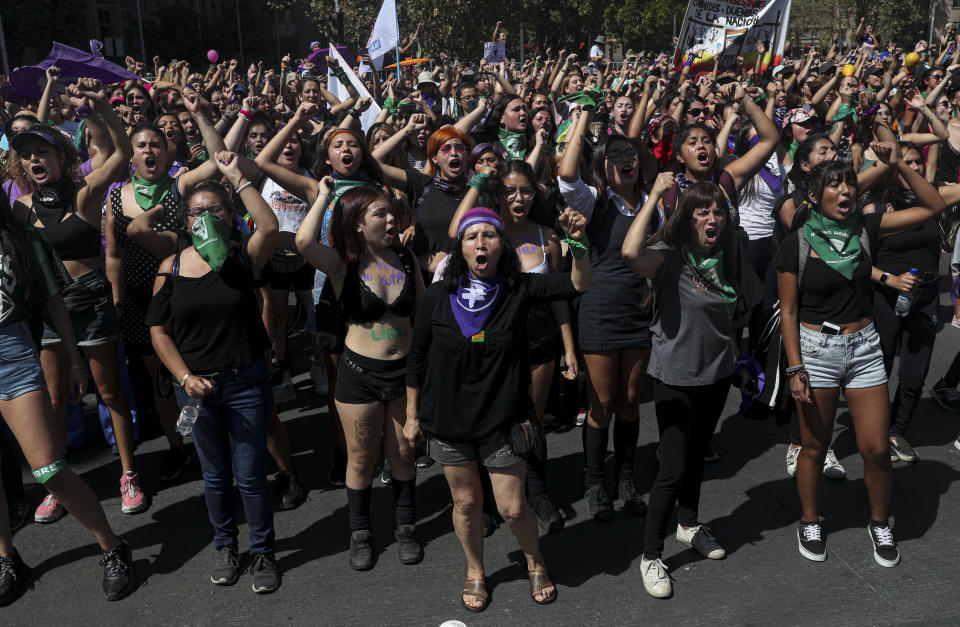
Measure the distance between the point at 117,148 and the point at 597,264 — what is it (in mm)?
2784

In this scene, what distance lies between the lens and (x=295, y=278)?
17.7 ft

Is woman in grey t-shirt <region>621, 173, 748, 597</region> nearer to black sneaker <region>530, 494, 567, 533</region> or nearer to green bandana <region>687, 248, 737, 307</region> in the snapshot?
green bandana <region>687, 248, 737, 307</region>

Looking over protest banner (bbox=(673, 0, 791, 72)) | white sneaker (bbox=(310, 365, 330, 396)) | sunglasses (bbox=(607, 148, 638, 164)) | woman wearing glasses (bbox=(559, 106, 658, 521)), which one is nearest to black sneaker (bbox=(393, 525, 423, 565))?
woman wearing glasses (bbox=(559, 106, 658, 521))

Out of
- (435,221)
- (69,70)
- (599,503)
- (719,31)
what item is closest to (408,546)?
(599,503)

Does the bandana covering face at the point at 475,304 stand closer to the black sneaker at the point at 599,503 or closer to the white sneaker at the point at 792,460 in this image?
the black sneaker at the point at 599,503

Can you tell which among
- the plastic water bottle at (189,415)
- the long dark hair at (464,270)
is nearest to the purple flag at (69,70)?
the plastic water bottle at (189,415)

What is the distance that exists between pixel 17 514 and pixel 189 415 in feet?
5.37

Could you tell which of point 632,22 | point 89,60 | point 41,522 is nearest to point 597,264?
point 41,522

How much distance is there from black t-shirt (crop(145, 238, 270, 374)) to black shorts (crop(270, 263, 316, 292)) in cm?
139

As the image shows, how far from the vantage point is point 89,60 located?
9.69 metres

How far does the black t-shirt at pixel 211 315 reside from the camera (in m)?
3.75

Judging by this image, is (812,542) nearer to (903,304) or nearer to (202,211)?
(903,304)

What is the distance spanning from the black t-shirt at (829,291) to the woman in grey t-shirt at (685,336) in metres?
0.32

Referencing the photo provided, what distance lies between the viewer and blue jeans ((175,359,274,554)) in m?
3.82
